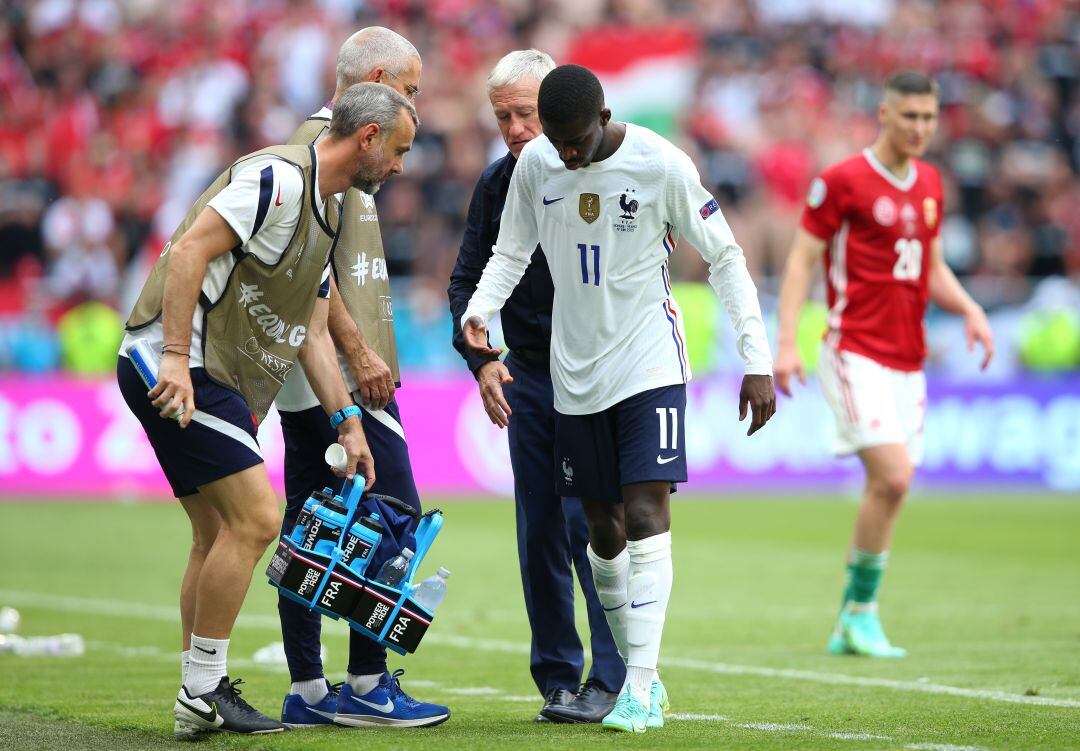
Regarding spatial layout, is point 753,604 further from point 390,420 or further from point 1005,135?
point 1005,135

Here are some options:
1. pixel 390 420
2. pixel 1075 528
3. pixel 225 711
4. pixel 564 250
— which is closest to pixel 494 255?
pixel 564 250

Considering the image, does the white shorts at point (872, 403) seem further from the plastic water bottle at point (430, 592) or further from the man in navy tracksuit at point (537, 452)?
the plastic water bottle at point (430, 592)

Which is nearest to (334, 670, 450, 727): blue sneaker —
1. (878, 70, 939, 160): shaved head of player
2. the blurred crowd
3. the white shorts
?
the white shorts

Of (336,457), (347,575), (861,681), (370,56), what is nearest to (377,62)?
(370,56)

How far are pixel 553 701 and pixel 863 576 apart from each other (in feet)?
9.05

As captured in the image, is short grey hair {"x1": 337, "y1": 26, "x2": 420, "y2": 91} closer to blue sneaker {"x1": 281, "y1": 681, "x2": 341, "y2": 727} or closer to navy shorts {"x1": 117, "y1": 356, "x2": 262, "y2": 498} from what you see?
navy shorts {"x1": 117, "y1": 356, "x2": 262, "y2": 498}

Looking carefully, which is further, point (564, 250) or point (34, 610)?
point (34, 610)

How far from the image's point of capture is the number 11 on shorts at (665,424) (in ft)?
18.8

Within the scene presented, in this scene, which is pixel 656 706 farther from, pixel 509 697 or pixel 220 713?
pixel 220 713

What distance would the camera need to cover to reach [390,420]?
638 centimetres

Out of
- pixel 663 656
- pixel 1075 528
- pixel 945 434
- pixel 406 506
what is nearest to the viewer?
pixel 406 506

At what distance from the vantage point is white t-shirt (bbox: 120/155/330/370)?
17.9 ft

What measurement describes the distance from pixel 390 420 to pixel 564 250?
3.40ft

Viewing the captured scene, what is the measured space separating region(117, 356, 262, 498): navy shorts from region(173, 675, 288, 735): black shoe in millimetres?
718
